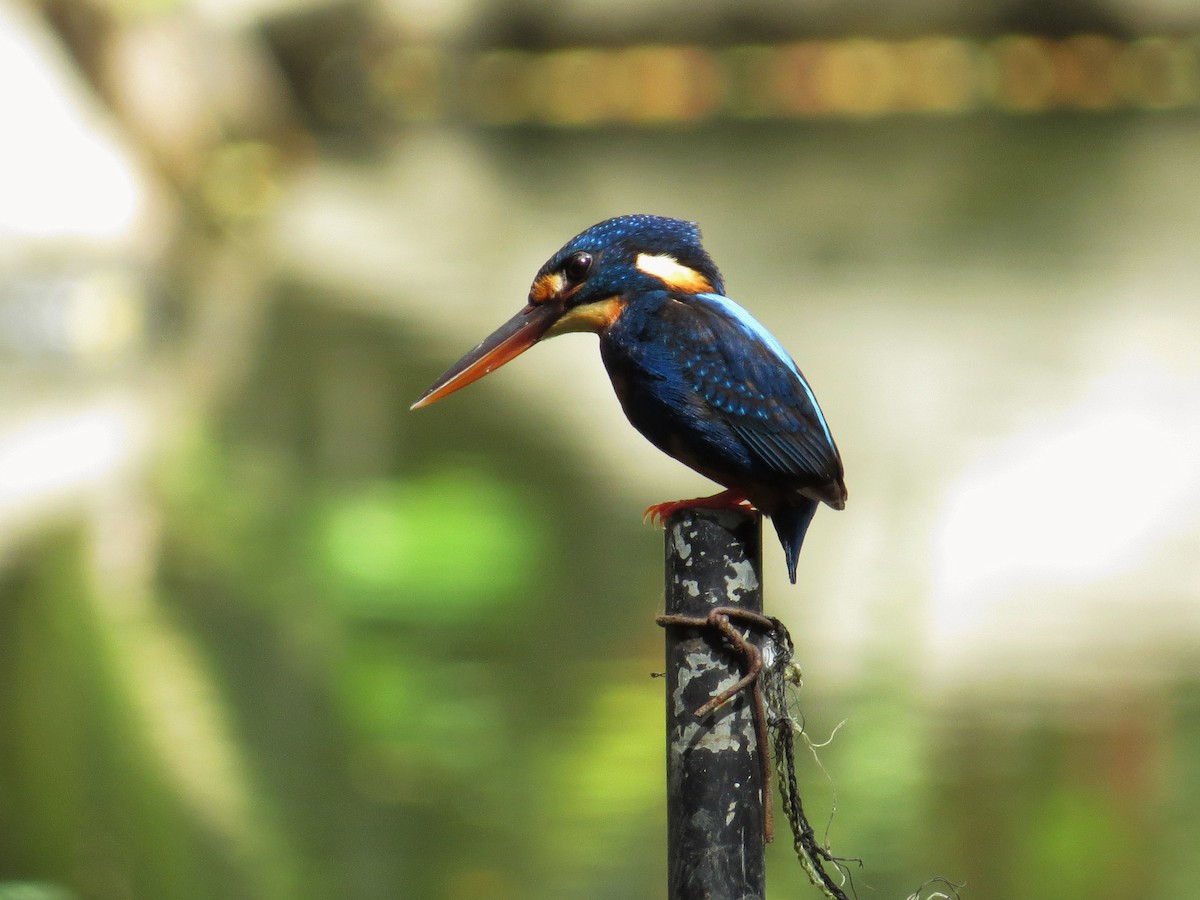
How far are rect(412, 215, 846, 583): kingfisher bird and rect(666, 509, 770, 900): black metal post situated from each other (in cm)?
4

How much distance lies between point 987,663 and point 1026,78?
15.1 meters

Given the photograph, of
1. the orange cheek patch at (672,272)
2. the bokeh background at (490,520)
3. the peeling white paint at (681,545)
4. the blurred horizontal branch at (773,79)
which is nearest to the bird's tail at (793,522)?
the peeling white paint at (681,545)

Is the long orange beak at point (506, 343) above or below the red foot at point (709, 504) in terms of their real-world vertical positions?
above

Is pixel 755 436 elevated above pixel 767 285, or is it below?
below

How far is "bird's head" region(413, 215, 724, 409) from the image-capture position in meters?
1.87

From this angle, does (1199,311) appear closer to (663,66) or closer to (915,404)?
(915,404)

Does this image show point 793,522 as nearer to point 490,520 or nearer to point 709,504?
point 709,504

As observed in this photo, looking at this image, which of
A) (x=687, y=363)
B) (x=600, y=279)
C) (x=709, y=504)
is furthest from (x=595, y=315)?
(x=709, y=504)

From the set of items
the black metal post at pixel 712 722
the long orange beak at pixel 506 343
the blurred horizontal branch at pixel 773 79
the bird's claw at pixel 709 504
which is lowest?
the black metal post at pixel 712 722

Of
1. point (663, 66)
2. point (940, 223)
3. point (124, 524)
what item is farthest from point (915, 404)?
point (663, 66)

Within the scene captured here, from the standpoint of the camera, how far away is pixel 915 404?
6473 mm

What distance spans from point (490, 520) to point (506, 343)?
3250mm

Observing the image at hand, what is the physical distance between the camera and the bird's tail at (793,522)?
1.91 meters

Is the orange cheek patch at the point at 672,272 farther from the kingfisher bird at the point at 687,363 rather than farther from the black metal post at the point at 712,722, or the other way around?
the black metal post at the point at 712,722
